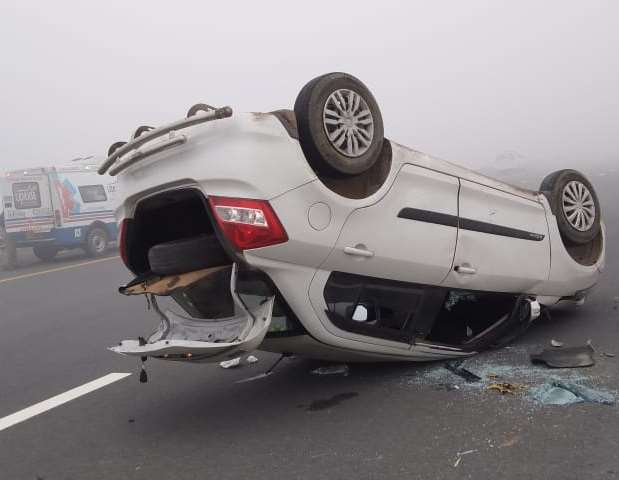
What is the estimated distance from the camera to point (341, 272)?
3.85 metres

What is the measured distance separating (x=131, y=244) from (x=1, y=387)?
82.5 inches

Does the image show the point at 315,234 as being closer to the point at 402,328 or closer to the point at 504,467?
the point at 402,328

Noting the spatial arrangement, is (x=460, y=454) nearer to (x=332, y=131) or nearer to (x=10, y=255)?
(x=332, y=131)

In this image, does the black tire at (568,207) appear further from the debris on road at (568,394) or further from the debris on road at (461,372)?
the debris on road at (568,394)

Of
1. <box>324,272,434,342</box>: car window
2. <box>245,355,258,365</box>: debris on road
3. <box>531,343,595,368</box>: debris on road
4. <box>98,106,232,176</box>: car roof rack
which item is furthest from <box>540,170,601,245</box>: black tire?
<box>98,106,232,176</box>: car roof rack

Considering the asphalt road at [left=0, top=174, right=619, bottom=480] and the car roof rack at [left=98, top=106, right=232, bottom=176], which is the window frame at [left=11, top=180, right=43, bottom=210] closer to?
the asphalt road at [left=0, top=174, right=619, bottom=480]

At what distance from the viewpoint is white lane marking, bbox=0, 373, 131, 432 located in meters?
4.46

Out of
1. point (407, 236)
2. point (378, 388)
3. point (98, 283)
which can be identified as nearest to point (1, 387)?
point (378, 388)

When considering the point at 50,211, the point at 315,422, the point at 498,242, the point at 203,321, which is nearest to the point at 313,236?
the point at 203,321

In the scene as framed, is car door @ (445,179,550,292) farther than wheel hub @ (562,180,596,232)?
No

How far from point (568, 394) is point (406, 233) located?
1265 mm

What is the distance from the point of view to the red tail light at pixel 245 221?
3475 mm

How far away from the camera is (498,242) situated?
456 centimetres

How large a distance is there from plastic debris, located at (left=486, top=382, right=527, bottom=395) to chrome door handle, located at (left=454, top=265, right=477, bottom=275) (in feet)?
2.41
